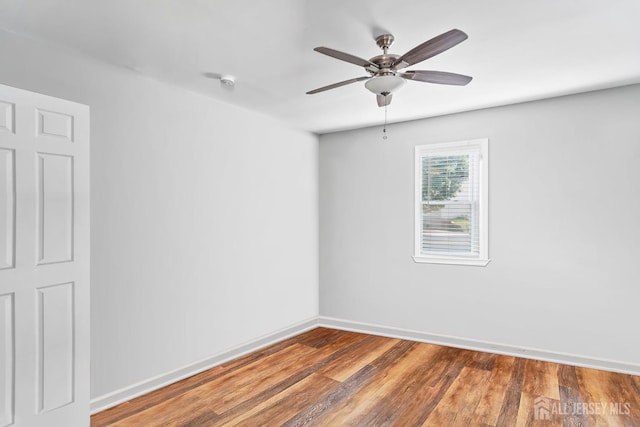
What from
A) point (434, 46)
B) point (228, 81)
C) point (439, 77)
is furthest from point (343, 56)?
point (228, 81)

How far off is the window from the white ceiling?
841 millimetres

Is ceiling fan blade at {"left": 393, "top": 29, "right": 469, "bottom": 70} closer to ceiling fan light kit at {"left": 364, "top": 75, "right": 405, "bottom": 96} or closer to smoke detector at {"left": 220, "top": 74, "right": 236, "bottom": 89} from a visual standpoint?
ceiling fan light kit at {"left": 364, "top": 75, "right": 405, "bottom": 96}

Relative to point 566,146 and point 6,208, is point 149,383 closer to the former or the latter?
point 6,208

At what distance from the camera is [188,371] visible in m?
3.28

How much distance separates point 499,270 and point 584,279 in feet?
2.35

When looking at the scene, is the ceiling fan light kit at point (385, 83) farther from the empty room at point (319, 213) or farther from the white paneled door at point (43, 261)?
the white paneled door at point (43, 261)

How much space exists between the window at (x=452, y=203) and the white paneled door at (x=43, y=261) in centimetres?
330

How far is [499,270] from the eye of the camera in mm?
3830

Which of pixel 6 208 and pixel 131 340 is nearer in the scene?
pixel 6 208

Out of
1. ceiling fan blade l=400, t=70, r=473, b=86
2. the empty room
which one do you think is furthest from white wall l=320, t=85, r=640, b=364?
ceiling fan blade l=400, t=70, r=473, b=86

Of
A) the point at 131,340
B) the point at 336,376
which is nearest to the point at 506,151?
the point at 336,376

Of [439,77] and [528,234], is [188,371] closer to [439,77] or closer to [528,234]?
[439,77]

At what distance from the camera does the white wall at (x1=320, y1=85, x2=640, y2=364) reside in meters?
3.30

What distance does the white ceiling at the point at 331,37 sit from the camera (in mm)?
2031
